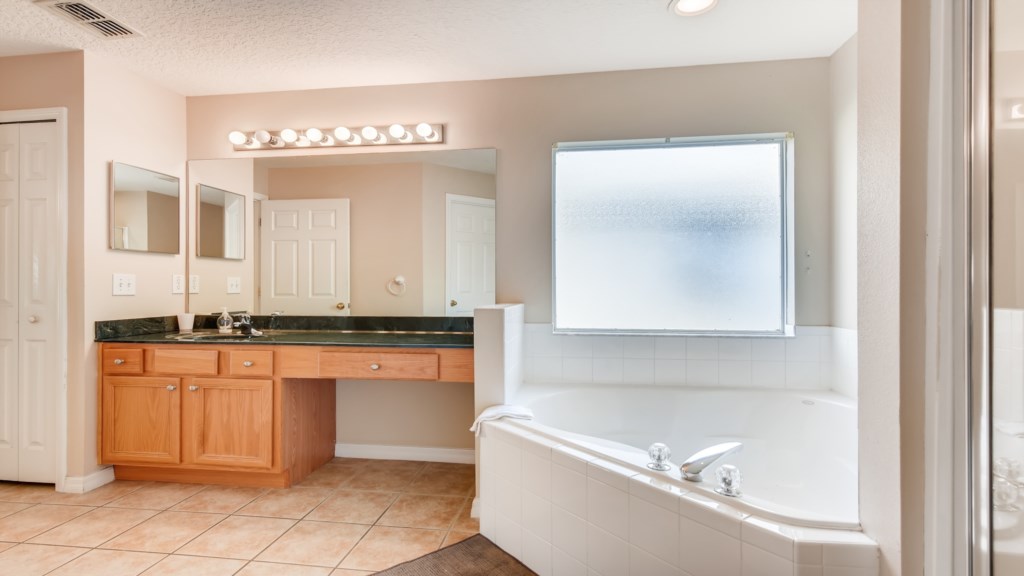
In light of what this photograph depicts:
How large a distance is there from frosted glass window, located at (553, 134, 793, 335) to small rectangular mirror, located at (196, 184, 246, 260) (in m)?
1.95

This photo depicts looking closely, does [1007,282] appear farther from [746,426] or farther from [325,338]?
[325,338]

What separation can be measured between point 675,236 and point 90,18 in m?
2.91

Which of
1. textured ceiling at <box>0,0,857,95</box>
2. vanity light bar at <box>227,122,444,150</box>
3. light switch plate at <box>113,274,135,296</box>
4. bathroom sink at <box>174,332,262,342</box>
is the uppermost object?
textured ceiling at <box>0,0,857,95</box>

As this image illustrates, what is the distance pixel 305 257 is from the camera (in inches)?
114

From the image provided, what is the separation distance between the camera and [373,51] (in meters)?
2.39

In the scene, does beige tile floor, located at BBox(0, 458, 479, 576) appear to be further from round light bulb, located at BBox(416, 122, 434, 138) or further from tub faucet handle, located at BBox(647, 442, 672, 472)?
round light bulb, located at BBox(416, 122, 434, 138)

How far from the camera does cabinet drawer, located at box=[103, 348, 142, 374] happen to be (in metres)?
2.50

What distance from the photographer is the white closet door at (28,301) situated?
2447 millimetres

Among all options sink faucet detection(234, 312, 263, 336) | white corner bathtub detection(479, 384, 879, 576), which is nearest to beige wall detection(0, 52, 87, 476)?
sink faucet detection(234, 312, 263, 336)

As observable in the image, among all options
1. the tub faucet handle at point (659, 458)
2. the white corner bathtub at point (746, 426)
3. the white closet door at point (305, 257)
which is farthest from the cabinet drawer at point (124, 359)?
the tub faucet handle at point (659, 458)

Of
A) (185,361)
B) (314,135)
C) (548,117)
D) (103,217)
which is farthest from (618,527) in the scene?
(103,217)

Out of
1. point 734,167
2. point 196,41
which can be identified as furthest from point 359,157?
point 734,167

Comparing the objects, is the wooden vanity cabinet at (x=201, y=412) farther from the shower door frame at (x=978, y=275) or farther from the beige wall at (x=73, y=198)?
the shower door frame at (x=978, y=275)

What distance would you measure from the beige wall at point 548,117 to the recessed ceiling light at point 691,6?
0.54m
